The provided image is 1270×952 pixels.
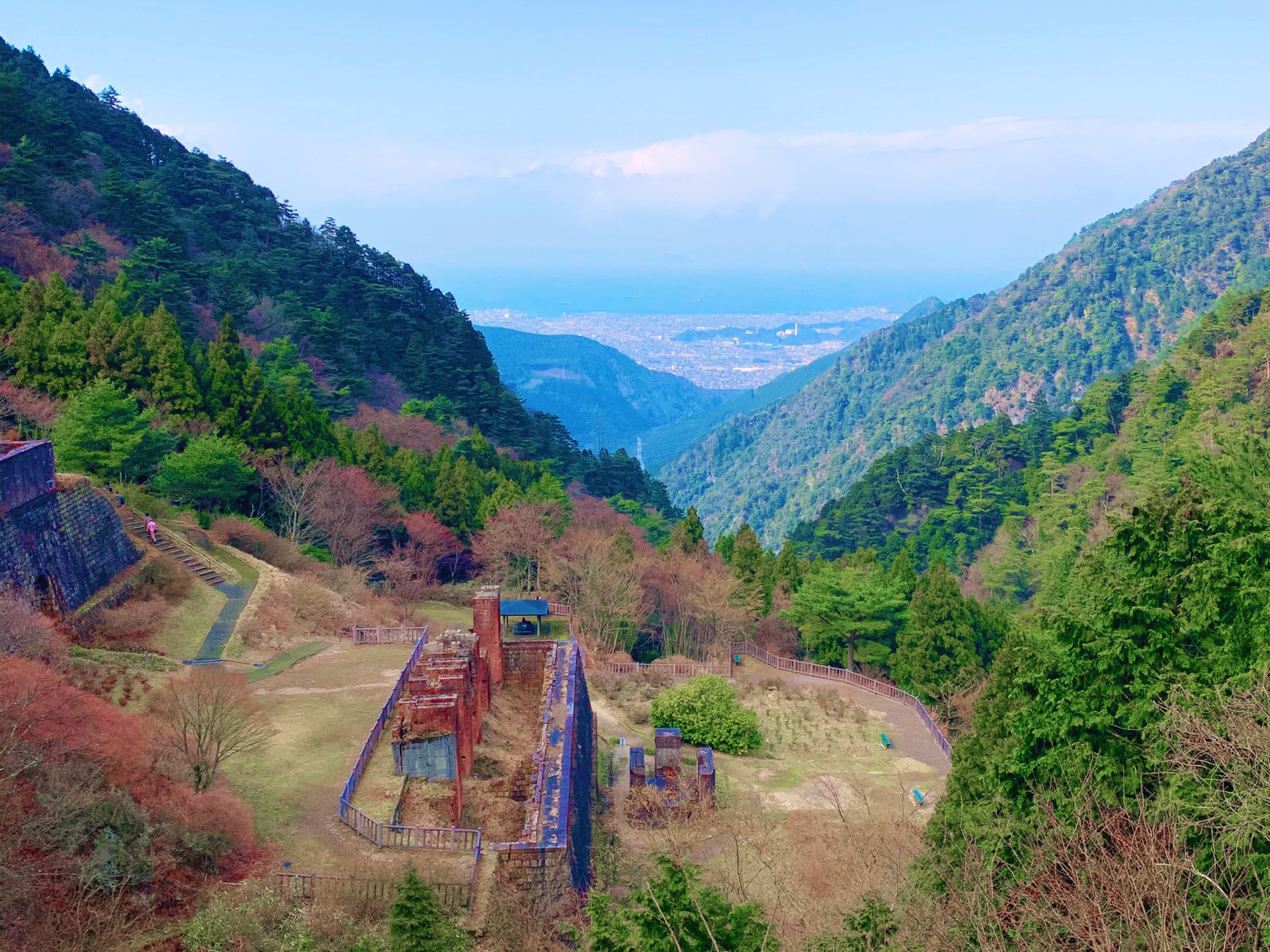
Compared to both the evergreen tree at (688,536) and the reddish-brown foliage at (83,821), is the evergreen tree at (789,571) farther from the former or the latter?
the reddish-brown foliage at (83,821)

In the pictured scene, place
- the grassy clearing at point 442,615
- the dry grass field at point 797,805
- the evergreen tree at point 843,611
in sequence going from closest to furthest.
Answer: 1. the dry grass field at point 797,805
2. the grassy clearing at point 442,615
3. the evergreen tree at point 843,611

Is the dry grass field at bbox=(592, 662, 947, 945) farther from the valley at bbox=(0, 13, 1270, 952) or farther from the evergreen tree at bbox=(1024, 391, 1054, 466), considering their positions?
the evergreen tree at bbox=(1024, 391, 1054, 466)

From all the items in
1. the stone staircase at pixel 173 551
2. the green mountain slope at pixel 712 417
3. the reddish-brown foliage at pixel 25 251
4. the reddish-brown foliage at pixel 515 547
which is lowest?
the green mountain slope at pixel 712 417

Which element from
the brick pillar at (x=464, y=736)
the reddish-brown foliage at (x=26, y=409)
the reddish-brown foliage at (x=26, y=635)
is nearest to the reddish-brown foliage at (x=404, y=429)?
the reddish-brown foliage at (x=26, y=409)

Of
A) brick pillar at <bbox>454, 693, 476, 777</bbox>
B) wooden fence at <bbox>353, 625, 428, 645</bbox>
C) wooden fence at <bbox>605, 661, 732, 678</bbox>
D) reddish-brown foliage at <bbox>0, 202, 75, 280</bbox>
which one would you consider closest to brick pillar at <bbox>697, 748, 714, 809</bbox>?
brick pillar at <bbox>454, 693, 476, 777</bbox>

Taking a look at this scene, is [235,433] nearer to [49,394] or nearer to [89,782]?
[49,394]

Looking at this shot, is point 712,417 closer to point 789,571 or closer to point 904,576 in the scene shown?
point 789,571
